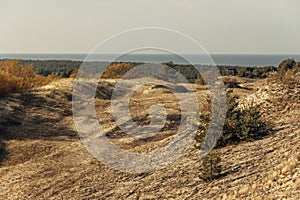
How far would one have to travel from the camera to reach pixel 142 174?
1434 cm

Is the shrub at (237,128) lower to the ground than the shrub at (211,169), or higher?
higher

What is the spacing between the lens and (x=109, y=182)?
552 inches

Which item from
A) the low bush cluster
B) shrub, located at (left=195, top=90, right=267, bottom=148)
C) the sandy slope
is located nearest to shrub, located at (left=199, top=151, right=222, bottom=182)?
the sandy slope

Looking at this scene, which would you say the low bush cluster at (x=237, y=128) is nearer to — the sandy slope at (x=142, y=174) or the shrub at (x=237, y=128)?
Result: the shrub at (x=237, y=128)

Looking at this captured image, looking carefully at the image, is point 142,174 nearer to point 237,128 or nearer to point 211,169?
point 211,169

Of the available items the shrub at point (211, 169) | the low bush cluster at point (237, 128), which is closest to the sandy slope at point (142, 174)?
the shrub at point (211, 169)

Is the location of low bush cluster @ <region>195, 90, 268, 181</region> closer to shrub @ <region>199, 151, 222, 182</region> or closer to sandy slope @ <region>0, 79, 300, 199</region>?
sandy slope @ <region>0, 79, 300, 199</region>

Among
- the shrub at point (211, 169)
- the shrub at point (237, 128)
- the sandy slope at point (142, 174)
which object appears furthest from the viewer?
the shrub at point (237, 128)

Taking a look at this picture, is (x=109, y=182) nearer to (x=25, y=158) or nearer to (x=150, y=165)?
(x=150, y=165)

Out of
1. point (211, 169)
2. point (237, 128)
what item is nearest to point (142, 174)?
point (211, 169)

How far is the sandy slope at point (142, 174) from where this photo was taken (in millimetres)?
10469

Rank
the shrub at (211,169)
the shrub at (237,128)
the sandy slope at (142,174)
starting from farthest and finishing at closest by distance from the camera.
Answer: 1. the shrub at (237,128)
2. the shrub at (211,169)
3. the sandy slope at (142,174)

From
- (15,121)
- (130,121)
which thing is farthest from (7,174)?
(130,121)

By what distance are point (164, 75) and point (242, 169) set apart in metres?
48.6
